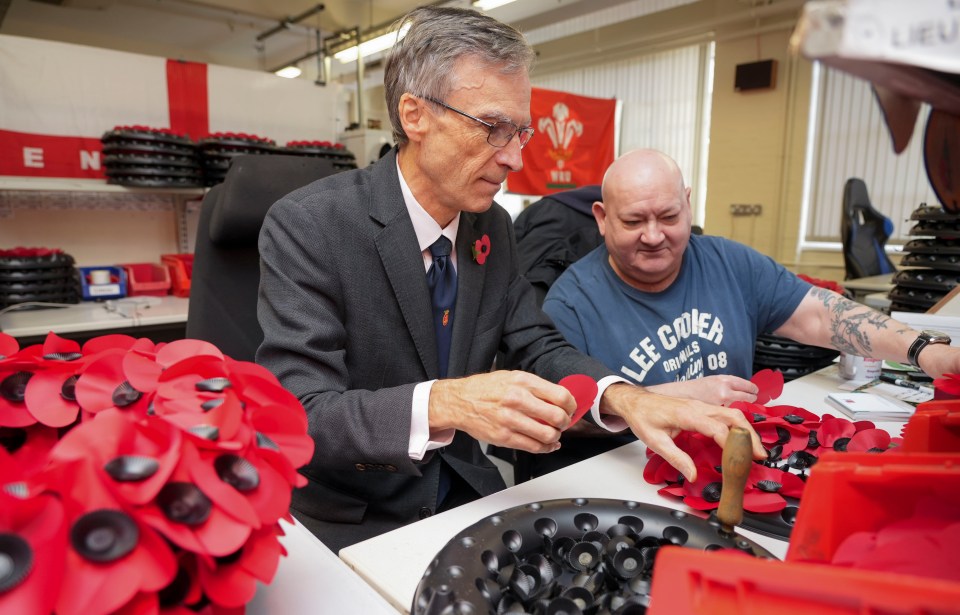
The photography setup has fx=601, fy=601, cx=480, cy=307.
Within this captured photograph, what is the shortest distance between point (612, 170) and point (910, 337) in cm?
84

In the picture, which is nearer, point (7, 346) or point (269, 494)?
point (269, 494)

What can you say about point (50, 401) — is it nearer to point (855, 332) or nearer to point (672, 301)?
point (672, 301)

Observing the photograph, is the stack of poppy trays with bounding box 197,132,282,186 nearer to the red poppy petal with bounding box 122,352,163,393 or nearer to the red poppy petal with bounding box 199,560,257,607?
→ the red poppy petal with bounding box 122,352,163,393

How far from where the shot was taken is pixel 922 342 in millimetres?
1354

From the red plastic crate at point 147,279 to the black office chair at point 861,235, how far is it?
4265mm

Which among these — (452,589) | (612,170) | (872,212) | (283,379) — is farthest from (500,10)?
(452,589)

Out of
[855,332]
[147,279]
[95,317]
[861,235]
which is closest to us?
[855,332]

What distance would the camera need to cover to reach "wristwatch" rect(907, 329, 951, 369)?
1340 mm

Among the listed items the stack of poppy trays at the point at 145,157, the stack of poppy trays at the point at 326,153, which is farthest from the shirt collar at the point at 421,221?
the stack of poppy trays at the point at 145,157

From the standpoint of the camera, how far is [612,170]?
173cm

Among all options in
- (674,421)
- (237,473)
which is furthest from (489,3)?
(237,473)

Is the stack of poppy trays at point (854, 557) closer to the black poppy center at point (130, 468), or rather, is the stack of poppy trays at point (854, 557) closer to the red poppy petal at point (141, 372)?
the black poppy center at point (130, 468)

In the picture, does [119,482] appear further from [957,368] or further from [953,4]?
[957,368]

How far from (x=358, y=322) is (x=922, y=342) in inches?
49.3
